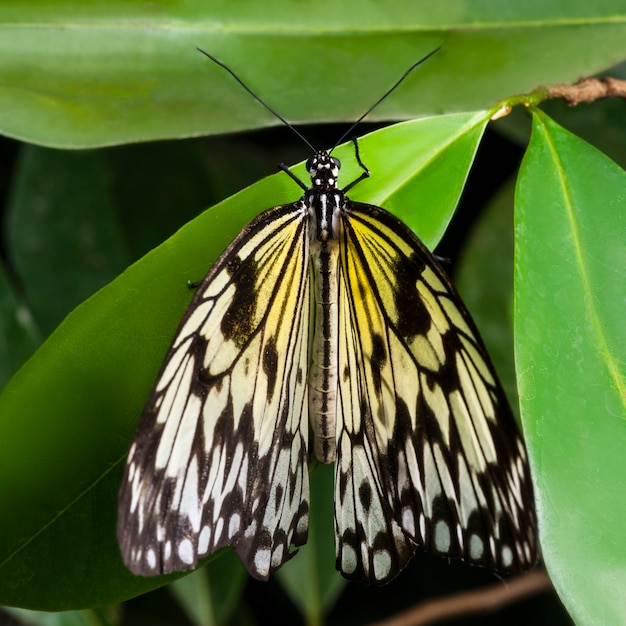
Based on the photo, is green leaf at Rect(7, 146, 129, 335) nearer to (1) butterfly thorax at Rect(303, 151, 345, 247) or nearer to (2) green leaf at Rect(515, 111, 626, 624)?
(1) butterfly thorax at Rect(303, 151, 345, 247)

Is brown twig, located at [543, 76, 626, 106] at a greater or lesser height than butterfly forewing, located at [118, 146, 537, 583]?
greater

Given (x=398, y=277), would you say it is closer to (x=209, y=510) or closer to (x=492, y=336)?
(x=209, y=510)

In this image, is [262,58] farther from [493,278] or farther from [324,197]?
[493,278]

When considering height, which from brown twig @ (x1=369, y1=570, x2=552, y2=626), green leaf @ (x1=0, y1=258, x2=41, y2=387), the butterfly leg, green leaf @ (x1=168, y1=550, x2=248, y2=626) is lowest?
brown twig @ (x1=369, y1=570, x2=552, y2=626)

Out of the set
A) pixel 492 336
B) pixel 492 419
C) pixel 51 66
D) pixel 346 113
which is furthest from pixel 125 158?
pixel 492 419

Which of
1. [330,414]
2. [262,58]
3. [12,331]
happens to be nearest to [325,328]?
[330,414]

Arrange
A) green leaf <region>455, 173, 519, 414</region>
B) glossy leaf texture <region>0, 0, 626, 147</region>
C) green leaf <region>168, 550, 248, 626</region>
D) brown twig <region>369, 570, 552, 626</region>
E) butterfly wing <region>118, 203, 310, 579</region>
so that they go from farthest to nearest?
1. green leaf <region>168, 550, 248, 626</region>
2. green leaf <region>455, 173, 519, 414</region>
3. brown twig <region>369, 570, 552, 626</region>
4. glossy leaf texture <region>0, 0, 626, 147</region>
5. butterfly wing <region>118, 203, 310, 579</region>

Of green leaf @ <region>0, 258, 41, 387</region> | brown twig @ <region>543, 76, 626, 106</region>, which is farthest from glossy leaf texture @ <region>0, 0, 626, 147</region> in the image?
green leaf @ <region>0, 258, 41, 387</region>
